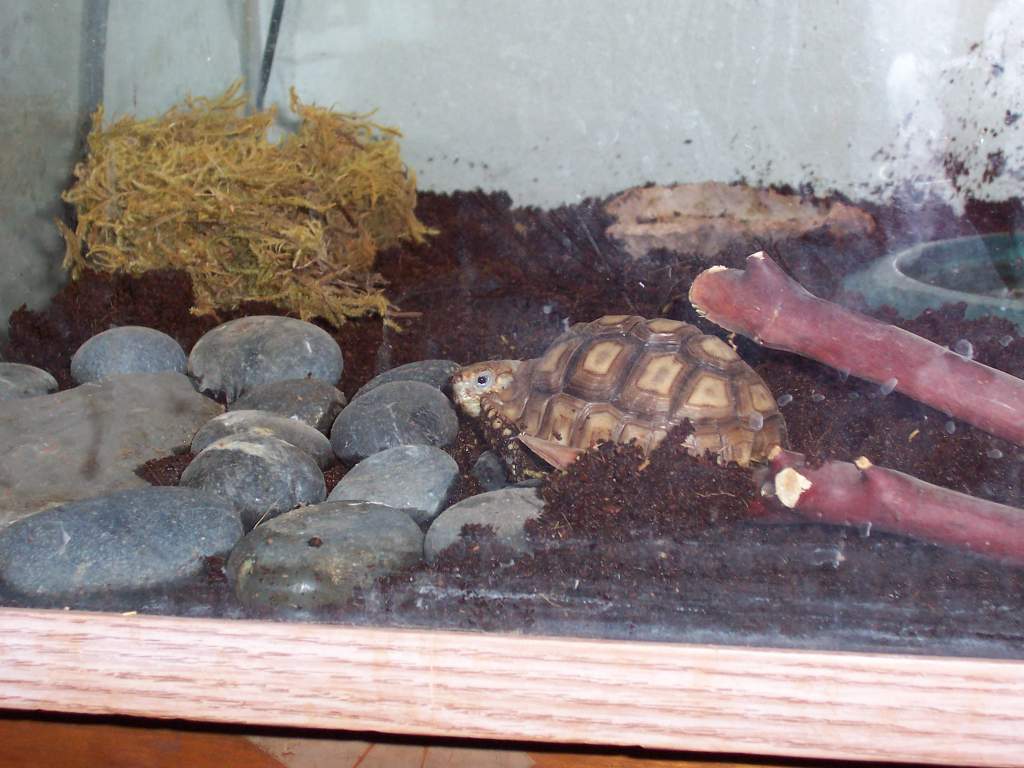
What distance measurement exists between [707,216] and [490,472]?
3.70ft

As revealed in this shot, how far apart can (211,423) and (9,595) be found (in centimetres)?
66

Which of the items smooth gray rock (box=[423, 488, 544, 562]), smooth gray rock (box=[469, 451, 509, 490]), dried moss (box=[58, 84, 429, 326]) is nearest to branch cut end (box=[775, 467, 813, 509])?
smooth gray rock (box=[423, 488, 544, 562])

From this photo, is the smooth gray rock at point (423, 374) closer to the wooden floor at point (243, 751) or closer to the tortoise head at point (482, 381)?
the tortoise head at point (482, 381)

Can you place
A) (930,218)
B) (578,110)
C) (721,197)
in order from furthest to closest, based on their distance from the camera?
(721,197) → (578,110) → (930,218)

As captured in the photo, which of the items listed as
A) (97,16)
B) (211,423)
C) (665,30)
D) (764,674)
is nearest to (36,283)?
(97,16)

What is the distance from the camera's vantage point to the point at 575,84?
6.82 ft

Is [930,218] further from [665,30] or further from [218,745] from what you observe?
[218,745]

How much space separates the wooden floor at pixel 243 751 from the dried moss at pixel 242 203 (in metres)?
1.33

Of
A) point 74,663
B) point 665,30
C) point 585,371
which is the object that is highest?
point 665,30

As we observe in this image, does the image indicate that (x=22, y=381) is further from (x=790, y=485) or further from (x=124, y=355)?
(x=790, y=485)

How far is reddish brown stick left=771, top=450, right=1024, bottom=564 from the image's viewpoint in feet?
3.93

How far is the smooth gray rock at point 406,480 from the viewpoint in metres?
1.60

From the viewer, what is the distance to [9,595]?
4.30 feet

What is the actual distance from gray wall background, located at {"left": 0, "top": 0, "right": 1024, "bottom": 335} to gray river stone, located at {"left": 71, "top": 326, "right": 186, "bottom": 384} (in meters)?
0.30
